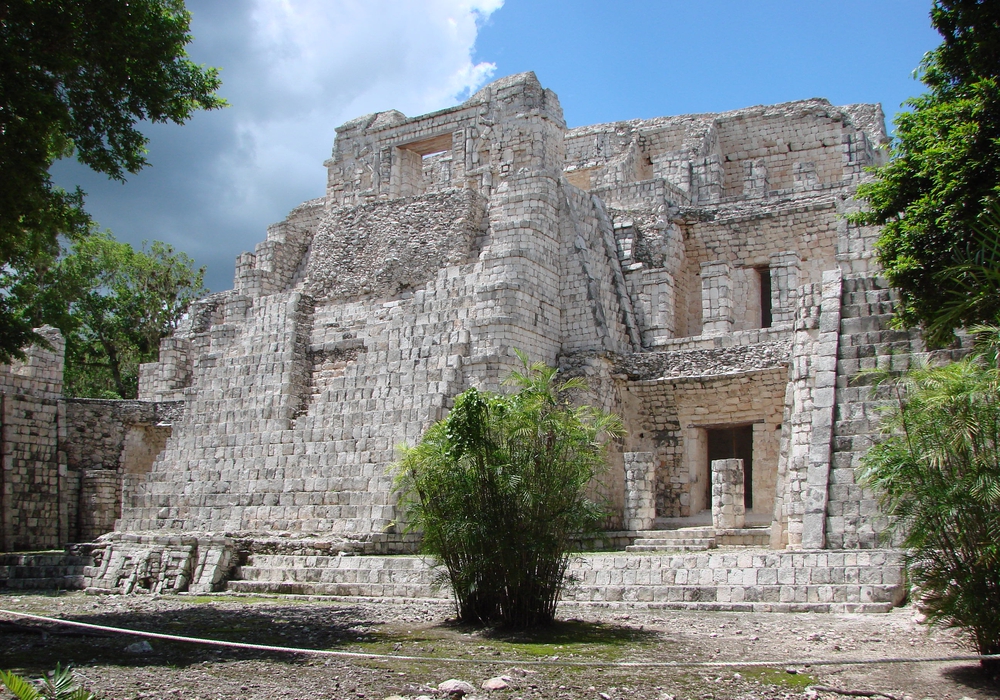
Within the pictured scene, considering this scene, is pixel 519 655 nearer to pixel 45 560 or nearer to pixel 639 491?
pixel 639 491

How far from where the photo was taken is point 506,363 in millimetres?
15570

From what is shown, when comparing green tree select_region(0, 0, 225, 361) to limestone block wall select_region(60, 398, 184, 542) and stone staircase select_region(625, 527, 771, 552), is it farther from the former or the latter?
limestone block wall select_region(60, 398, 184, 542)

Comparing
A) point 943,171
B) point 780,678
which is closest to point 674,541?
point 943,171

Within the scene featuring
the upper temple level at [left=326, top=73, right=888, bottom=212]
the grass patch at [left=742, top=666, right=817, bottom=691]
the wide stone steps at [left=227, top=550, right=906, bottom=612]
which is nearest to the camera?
the grass patch at [left=742, top=666, right=817, bottom=691]

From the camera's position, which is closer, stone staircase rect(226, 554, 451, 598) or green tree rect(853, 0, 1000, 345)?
green tree rect(853, 0, 1000, 345)

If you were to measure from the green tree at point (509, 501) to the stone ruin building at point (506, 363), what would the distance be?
6.56 feet

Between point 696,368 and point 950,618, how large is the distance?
1029 centimetres

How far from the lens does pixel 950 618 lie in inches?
244

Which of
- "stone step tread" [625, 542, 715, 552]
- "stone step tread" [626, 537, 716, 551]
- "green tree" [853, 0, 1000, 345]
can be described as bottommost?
"stone step tread" [625, 542, 715, 552]

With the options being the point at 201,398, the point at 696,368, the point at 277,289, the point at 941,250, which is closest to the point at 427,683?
the point at 941,250

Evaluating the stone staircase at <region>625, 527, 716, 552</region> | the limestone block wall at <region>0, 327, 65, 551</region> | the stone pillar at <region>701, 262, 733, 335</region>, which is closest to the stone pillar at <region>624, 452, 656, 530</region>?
the stone staircase at <region>625, 527, 716, 552</region>

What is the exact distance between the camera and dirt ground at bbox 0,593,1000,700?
5938 millimetres

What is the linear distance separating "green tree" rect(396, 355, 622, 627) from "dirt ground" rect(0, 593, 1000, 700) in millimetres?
431

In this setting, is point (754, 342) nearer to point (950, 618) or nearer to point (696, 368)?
point (696, 368)
